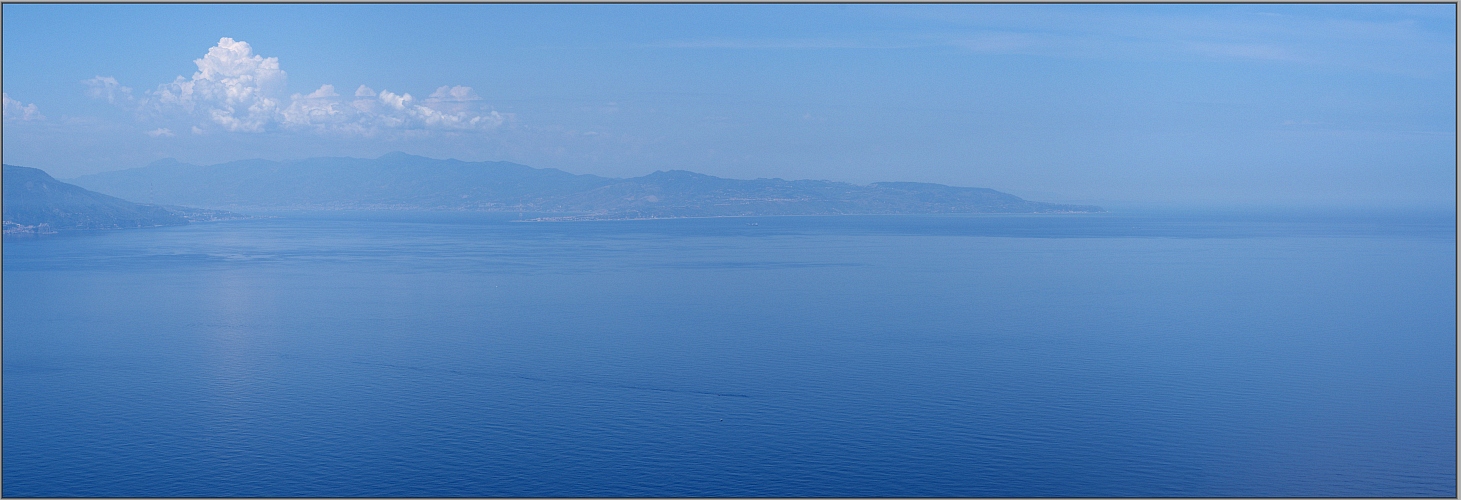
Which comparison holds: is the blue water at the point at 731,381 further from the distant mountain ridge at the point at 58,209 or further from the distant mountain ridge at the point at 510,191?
the distant mountain ridge at the point at 510,191

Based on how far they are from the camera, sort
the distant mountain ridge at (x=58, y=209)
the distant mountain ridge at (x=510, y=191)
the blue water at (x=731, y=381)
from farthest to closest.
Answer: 1. the distant mountain ridge at (x=510, y=191)
2. the distant mountain ridge at (x=58, y=209)
3. the blue water at (x=731, y=381)

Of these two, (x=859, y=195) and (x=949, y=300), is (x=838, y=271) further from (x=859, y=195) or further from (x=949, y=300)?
(x=859, y=195)

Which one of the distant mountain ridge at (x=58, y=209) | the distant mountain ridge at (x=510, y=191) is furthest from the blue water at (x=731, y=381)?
the distant mountain ridge at (x=510, y=191)

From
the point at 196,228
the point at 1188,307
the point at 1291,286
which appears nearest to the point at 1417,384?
the point at 1188,307

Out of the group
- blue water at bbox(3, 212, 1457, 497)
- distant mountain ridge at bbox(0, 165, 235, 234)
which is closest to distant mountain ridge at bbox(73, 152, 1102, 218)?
distant mountain ridge at bbox(0, 165, 235, 234)

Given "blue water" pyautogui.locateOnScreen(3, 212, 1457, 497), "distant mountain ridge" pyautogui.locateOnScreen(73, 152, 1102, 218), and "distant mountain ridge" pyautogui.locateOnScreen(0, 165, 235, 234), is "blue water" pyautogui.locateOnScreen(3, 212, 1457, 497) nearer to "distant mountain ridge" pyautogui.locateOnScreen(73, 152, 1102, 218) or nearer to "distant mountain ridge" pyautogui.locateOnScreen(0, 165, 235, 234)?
"distant mountain ridge" pyautogui.locateOnScreen(0, 165, 235, 234)

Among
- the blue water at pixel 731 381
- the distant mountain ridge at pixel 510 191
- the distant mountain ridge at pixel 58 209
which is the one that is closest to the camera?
the blue water at pixel 731 381

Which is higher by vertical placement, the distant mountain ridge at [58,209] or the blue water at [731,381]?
the distant mountain ridge at [58,209]
